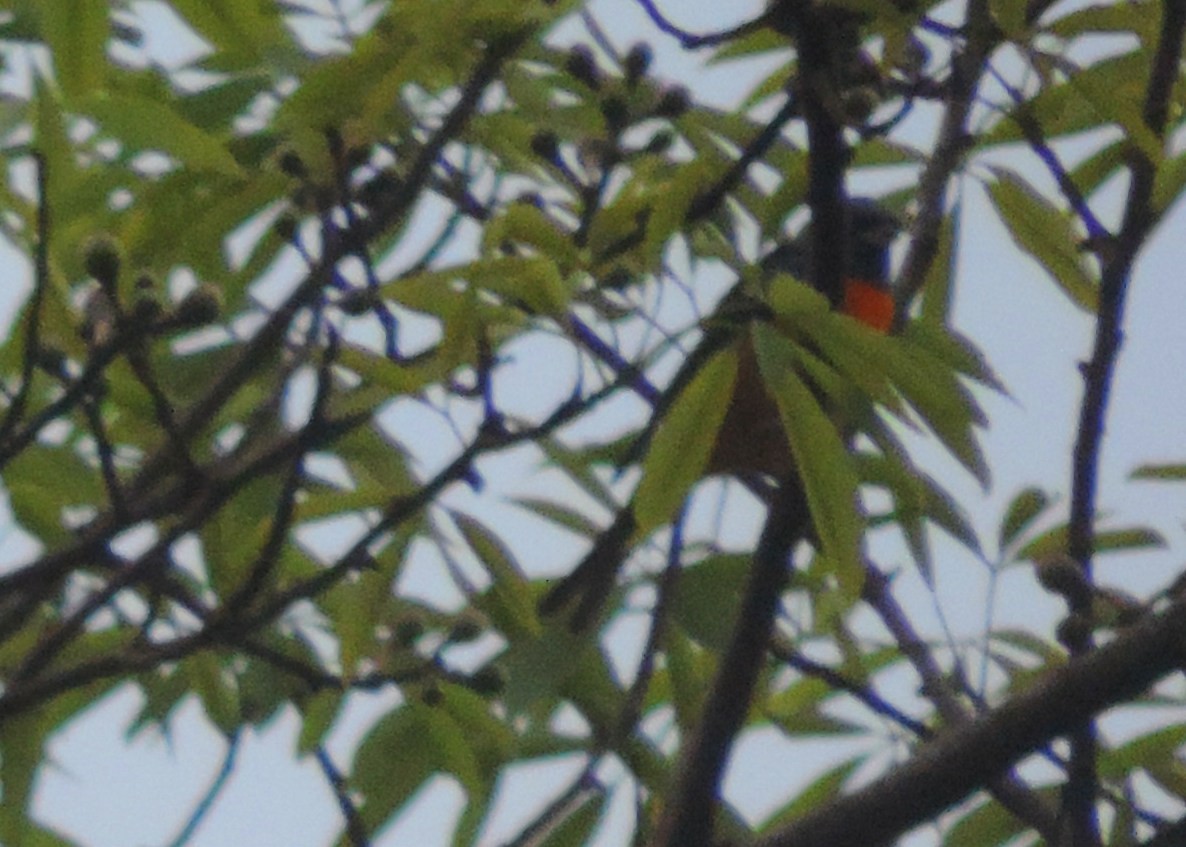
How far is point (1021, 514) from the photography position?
6.47 ft

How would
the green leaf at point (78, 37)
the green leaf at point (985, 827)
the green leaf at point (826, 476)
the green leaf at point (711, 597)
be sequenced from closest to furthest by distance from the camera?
the green leaf at point (78, 37)
the green leaf at point (826, 476)
the green leaf at point (711, 597)
the green leaf at point (985, 827)

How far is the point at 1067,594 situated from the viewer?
5.36ft

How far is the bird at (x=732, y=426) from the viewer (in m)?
1.40

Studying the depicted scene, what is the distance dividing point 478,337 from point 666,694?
2.29 ft

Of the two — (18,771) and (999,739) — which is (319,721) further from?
(999,739)

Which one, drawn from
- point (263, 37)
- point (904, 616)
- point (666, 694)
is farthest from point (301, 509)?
point (904, 616)

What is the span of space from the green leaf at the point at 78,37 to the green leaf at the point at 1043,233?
847 mm

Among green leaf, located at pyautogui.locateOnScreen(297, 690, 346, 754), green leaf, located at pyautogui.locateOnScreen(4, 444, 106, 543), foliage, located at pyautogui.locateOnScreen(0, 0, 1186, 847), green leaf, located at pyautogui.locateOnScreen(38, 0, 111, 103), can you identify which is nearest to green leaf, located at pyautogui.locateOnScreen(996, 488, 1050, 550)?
foliage, located at pyautogui.locateOnScreen(0, 0, 1186, 847)

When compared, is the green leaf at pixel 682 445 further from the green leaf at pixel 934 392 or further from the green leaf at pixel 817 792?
the green leaf at pixel 817 792

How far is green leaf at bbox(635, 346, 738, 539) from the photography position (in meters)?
1.39

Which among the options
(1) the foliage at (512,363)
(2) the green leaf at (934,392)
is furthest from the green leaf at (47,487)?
(2) the green leaf at (934,392)

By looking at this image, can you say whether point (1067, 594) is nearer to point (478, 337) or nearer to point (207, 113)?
point (478, 337)

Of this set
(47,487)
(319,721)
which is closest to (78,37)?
(47,487)

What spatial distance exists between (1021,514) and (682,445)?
70 centimetres
